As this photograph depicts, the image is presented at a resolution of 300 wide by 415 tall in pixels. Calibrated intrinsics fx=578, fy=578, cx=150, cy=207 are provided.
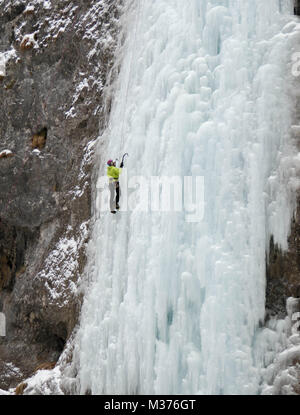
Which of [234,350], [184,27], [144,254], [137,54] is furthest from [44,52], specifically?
[234,350]

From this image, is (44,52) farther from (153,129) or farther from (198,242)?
(198,242)

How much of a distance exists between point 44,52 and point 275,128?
221 inches

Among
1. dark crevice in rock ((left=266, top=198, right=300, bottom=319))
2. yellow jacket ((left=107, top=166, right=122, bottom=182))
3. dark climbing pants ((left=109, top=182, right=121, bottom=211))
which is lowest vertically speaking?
dark crevice in rock ((left=266, top=198, right=300, bottom=319))

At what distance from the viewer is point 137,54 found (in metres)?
8.45

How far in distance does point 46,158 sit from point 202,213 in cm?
443

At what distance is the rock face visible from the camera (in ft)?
30.8

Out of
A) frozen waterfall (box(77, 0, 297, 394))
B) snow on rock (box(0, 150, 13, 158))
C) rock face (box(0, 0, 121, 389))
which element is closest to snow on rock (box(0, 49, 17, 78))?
rock face (box(0, 0, 121, 389))

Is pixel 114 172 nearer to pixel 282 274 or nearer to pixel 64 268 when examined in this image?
pixel 64 268

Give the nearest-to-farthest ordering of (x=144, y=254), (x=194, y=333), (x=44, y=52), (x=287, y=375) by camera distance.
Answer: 1. (x=287, y=375)
2. (x=194, y=333)
3. (x=144, y=254)
4. (x=44, y=52)

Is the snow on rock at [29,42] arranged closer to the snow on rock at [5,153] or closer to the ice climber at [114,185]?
the snow on rock at [5,153]

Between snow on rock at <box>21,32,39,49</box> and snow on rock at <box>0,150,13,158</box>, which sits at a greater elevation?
snow on rock at <box>21,32,39,49</box>

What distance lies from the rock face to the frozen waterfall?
1385 millimetres

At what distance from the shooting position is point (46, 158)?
10.4 meters

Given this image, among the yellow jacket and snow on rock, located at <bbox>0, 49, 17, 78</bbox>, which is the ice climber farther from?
snow on rock, located at <bbox>0, 49, 17, 78</bbox>
